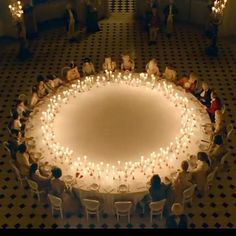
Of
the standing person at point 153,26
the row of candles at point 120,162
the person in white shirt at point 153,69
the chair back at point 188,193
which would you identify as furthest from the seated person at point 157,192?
the standing person at point 153,26

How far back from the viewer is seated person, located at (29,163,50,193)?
26.2 ft

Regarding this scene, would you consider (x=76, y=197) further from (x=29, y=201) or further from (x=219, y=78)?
(x=219, y=78)

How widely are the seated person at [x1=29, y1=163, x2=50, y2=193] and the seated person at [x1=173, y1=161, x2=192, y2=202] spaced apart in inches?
107

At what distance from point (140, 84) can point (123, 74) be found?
692 mm

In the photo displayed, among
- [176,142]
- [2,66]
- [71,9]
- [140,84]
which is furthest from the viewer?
[71,9]

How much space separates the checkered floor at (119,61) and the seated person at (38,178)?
26.2 inches

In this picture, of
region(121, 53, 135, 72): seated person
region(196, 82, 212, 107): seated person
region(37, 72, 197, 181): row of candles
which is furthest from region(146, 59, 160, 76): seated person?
region(196, 82, 212, 107): seated person

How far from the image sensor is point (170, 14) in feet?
48.9

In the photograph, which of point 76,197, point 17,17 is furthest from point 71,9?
point 76,197

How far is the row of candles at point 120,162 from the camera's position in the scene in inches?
317

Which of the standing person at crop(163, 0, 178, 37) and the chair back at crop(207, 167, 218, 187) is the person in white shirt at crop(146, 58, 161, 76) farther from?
the standing person at crop(163, 0, 178, 37)

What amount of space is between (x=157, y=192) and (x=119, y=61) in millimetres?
7537

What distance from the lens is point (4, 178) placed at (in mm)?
9375

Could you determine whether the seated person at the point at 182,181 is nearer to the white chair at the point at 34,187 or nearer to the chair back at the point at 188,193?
the chair back at the point at 188,193
